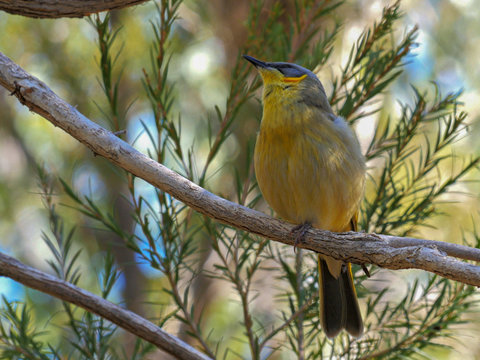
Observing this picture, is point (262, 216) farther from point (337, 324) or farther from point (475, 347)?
point (475, 347)

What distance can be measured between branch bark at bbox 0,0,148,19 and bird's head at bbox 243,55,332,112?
34.8 inches

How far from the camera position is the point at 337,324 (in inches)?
106

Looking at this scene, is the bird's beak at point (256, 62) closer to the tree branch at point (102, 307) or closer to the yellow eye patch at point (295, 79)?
the yellow eye patch at point (295, 79)

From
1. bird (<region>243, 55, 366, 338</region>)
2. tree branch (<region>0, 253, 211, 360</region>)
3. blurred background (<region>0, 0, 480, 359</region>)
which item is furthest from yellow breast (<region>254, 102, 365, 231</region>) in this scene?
blurred background (<region>0, 0, 480, 359</region>)

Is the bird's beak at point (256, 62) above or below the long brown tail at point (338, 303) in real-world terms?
above

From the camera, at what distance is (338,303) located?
9.21 ft

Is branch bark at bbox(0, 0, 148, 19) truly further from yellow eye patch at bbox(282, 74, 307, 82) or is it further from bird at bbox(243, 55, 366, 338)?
yellow eye patch at bbox(282, 74, 307, 82)

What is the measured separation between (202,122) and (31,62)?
1726 mm

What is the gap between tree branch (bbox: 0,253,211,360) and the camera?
225 cm

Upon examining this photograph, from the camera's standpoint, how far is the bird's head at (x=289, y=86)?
9.70 feet

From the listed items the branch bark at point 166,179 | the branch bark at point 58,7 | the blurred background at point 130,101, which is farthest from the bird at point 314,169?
the blurred background at point 130,101

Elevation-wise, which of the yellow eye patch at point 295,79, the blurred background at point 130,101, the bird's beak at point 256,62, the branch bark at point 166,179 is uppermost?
the blurred background at point 130,101

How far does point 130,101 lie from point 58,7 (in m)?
3.05

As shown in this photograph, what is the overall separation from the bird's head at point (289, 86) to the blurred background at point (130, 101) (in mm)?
1873
